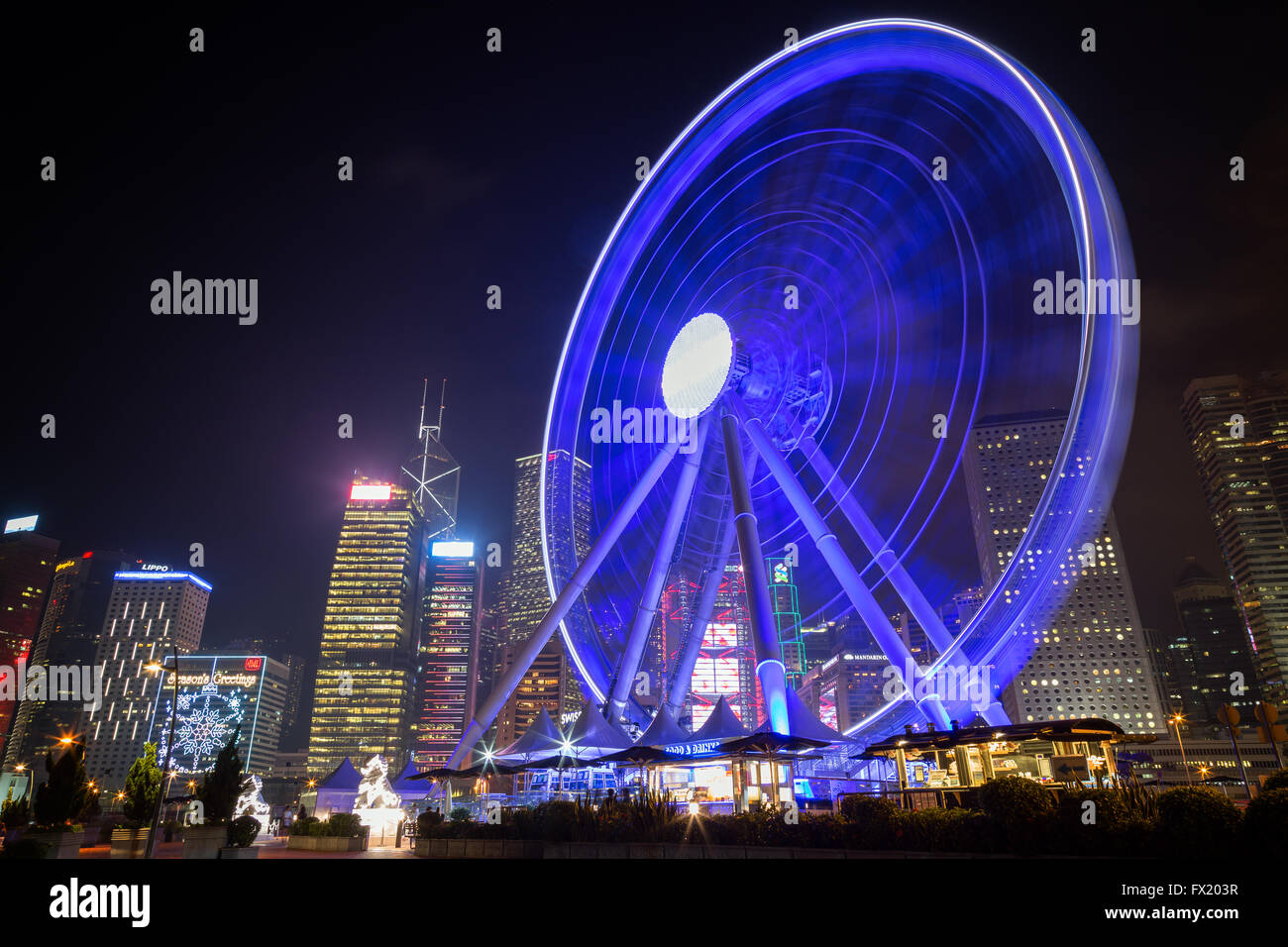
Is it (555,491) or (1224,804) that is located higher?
(555,491)

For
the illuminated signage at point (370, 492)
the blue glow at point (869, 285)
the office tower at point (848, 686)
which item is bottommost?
the office tower at point (848, 686)

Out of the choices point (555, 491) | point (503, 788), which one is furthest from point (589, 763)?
point (503, 788)

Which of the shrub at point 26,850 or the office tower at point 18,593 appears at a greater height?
the office tower at point 18,593

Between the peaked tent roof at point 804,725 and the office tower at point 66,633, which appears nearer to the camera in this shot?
the peaked tent roof at point 804,725

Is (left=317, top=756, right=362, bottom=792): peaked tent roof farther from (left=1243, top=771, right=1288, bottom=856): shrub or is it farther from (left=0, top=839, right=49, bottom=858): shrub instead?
(left=1243, top=771, right=1288, bottom=856): shrub

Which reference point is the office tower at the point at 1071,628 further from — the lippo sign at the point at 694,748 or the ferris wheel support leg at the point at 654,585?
the lippo sign at the point at 694,748

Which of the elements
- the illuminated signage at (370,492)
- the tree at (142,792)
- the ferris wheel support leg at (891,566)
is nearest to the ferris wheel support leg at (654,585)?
the ferris wheel support leg at (891,566)

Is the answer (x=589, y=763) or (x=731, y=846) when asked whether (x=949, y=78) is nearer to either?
(x=731, y=846)
